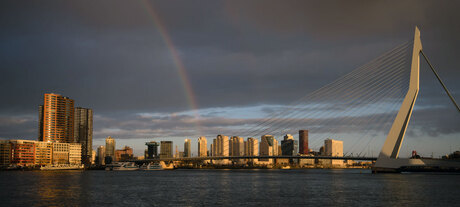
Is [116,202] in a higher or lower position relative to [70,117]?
lower

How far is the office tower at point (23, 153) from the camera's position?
147m

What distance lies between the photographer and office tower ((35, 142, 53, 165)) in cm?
14988

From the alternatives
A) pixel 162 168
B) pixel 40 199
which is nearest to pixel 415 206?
pixel 40 199

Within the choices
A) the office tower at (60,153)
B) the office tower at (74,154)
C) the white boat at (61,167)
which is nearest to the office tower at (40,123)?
the office tower at (74,154)

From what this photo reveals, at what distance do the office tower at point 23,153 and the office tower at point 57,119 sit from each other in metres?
22.3

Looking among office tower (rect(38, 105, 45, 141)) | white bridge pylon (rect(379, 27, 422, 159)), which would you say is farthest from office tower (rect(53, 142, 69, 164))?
white bridge pylon (rect(379, 27, 422, 159))

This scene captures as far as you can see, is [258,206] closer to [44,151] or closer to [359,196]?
[359,196]

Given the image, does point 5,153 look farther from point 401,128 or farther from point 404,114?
point 404,114

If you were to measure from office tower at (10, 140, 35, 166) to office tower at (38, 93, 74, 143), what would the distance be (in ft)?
73.2

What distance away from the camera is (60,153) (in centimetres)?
15800

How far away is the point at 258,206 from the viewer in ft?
97.0

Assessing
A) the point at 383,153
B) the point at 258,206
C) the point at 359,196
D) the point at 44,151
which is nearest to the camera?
the point at 258,206

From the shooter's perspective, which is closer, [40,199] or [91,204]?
[91,204]

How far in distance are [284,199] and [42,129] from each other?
17030 centimetres
